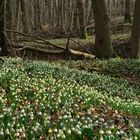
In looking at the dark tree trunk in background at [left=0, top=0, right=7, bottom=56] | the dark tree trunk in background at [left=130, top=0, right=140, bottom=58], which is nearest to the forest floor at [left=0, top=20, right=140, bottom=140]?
the dark tree trunk in background at [left=130, top=0, right=140, bottom=58]

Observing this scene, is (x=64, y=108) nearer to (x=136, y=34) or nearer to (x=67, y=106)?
(x=67, y=106)

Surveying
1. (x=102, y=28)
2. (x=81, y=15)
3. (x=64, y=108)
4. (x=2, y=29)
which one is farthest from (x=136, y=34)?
(x=64, y=108)

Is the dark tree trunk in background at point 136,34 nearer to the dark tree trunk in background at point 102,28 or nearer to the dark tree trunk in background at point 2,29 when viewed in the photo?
the dark tree trunk in background at point 102,28

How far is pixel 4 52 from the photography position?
65.4 feet

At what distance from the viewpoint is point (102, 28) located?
875 inches

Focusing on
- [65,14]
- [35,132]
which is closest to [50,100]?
[35,132]

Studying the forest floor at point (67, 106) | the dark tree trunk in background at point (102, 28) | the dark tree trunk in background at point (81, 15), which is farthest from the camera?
the dark tree trunk in background at point (81, 15)

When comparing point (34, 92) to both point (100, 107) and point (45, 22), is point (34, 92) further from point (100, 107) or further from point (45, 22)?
point (45, 22)

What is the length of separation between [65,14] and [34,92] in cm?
4325

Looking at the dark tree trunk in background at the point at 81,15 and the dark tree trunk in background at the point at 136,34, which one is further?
the dark tree trunk in background at the point at 81,15

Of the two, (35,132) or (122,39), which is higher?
(35,132)

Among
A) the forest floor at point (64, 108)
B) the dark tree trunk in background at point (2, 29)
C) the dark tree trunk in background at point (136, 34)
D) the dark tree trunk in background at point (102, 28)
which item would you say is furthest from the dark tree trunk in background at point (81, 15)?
the forest floor at point (64, 108)

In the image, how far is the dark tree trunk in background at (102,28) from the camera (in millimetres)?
22069

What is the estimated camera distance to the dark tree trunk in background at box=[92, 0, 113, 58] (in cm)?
2207
